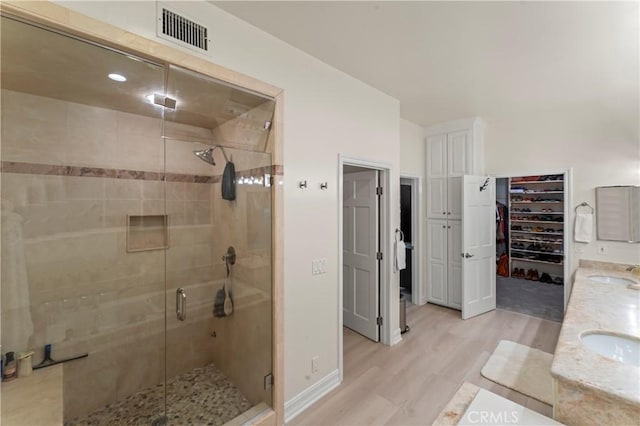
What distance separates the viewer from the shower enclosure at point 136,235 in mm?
1889

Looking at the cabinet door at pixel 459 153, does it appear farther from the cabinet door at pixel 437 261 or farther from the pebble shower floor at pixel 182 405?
the pebble shower floor at pixel 182 405

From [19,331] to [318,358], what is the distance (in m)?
2.25

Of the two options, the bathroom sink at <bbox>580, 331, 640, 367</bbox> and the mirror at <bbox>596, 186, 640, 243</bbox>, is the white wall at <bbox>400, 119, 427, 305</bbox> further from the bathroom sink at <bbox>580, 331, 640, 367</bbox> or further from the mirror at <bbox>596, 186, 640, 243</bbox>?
the bathroom sink at <bbox>580, 331, 640, 367</bbox>

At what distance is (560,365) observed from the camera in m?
1.22

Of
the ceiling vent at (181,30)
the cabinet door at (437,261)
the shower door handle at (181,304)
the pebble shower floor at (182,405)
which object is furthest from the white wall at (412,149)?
the pebble shower floor at (182,405)

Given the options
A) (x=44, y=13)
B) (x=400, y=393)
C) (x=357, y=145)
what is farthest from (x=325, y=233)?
(x=44, y=13)

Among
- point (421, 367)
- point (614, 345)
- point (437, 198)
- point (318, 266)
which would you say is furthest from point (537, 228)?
point (318, 266)

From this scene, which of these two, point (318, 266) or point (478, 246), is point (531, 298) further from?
point (318, 266)

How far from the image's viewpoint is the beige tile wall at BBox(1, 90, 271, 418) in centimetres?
200

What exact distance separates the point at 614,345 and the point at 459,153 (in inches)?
119

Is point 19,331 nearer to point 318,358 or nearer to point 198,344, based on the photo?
point 198,344

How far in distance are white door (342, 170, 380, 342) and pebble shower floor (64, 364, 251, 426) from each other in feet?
5.35

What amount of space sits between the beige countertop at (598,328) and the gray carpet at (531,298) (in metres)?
1.20

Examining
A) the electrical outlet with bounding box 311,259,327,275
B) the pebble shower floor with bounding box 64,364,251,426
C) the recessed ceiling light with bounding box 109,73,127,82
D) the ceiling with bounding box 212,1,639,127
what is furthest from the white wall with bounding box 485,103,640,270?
the recessed ceiling light with bounding box 109,73,127,82
